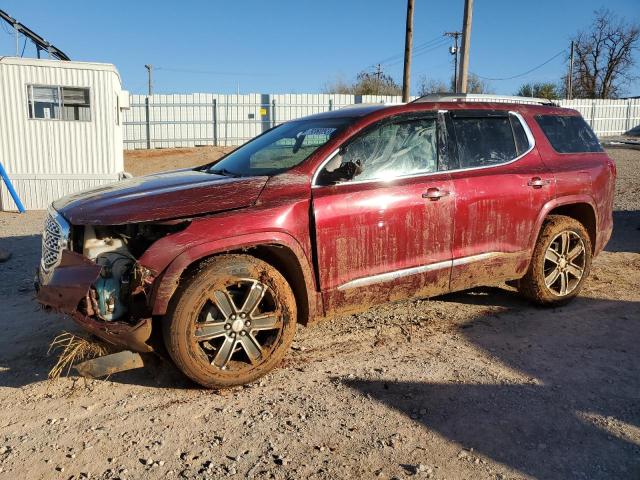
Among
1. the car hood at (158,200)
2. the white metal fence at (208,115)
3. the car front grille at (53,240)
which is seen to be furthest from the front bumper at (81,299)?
the white metal fence at (208,115)

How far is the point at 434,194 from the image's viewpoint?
4.20m

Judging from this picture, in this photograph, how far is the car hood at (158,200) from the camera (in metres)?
3.34

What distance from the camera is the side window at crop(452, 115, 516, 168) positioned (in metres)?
4.55

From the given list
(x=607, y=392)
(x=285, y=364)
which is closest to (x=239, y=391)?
(x=285, y=364)

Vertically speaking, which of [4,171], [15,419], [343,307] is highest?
[4,171]

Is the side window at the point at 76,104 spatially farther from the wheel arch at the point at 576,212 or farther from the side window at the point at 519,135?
the wheel arch at the point at 576,212

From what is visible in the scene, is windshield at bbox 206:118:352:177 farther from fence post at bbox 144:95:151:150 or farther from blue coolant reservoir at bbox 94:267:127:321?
fence post at bbox 144:95:151:150

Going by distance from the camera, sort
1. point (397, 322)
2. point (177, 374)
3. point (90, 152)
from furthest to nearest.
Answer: point (90, 152)
point (397, 322)
point (177, 374)

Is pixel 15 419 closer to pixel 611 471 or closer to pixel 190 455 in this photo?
pixel 190 455

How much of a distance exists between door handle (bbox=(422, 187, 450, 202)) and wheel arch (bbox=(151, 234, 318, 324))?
111cm

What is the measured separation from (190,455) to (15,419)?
1195 mm

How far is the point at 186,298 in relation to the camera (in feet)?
11.0

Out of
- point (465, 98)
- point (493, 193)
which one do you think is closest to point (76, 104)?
point (465, 98)

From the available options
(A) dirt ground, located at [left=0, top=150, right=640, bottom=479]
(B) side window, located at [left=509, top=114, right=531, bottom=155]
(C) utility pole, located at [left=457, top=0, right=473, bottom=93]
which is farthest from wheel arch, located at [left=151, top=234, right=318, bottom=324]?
(C) utility pole, located at [left=457, top=0, right=473, bottom=93]
